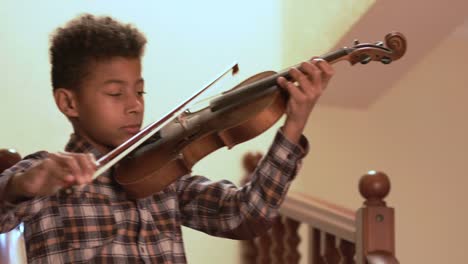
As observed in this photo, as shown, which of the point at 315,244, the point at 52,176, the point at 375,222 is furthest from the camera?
the point at 315,244

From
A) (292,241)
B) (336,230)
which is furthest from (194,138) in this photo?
(292,241)

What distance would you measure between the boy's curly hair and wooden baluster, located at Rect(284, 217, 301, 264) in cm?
112

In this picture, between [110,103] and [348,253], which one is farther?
[348,253]

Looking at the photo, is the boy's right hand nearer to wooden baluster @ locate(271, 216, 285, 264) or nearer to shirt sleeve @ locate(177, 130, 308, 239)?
shirt sleeve @ locate(177, 130, 308, 239)

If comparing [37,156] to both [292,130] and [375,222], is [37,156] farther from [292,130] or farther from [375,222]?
[375,222]

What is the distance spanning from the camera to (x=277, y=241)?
8.96 feet

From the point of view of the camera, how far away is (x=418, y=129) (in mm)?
3455

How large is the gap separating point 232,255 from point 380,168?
83 cm

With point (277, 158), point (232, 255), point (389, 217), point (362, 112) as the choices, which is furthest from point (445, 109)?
point (277, 158)

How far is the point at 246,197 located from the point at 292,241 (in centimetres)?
104

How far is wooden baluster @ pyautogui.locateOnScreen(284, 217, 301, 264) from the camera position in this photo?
2625mm

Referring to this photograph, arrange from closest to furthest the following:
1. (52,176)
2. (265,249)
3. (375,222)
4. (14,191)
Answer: (52,176), (14,191), (375,222), (265,249)

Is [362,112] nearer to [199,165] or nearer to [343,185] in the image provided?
[343,185]

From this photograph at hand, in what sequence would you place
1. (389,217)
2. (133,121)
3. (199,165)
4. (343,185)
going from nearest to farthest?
(133,121) < (389,217) < (199,165) < (343,185)
